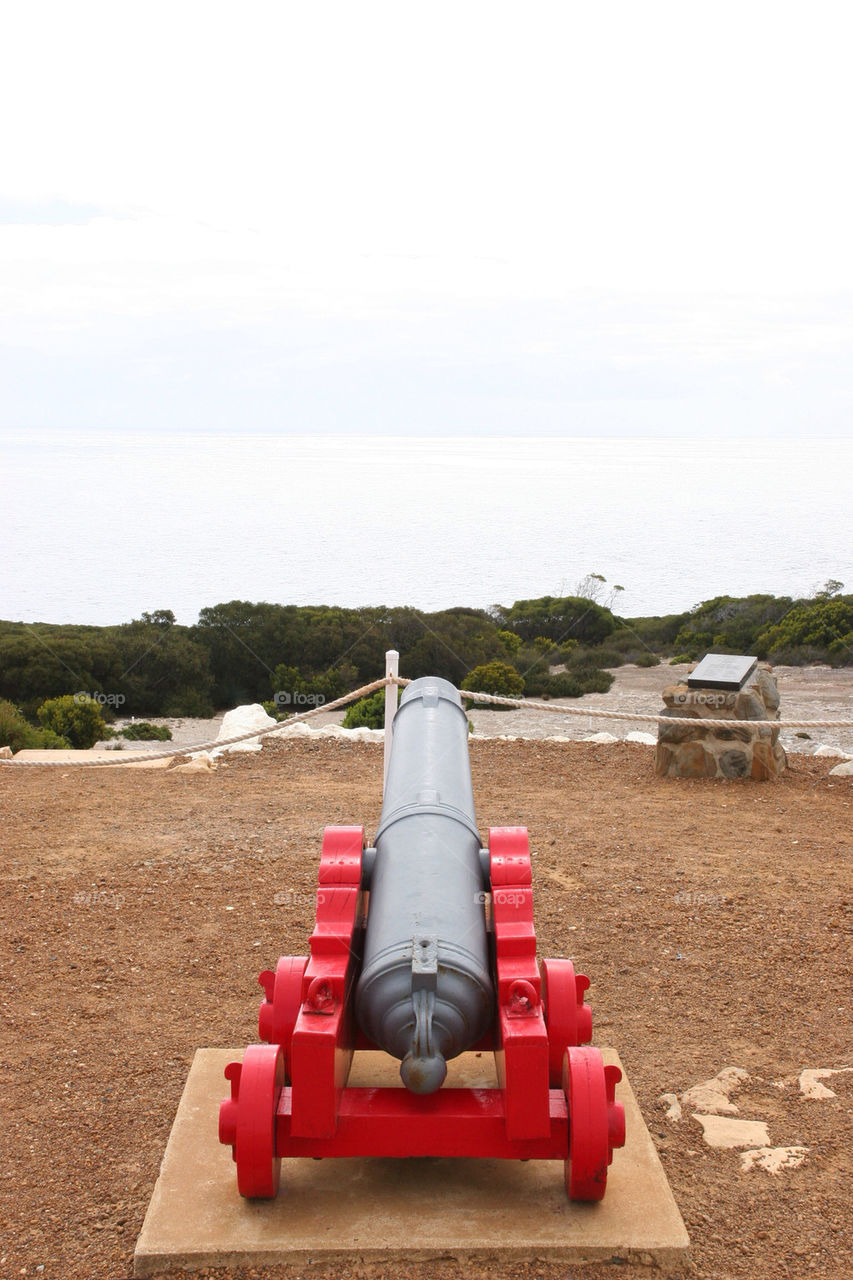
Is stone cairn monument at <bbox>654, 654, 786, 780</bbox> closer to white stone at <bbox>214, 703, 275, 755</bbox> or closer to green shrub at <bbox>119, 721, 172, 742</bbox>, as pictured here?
white stone at <bbox>214, 703, 275, 755</bbox>

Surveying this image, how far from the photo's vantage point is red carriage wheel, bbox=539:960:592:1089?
10.3ft

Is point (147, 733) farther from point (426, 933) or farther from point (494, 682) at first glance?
point (426, 933)

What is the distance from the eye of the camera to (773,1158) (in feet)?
10.2

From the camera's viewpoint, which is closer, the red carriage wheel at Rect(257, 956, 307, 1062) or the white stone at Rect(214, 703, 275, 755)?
the red carriage wheel at Rect(257, 956, 307, 1062)

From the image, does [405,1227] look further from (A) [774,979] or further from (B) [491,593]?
(B) [491,593]

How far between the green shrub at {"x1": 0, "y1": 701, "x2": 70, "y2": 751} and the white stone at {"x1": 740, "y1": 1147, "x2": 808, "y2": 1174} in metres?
7.19

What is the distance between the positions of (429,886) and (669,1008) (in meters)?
1.67

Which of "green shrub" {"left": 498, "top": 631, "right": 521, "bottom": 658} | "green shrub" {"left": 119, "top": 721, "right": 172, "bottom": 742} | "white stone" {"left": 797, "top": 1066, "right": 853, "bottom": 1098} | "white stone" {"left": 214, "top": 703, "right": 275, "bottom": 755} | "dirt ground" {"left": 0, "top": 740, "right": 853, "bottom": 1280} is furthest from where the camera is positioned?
"green shrub" {"left": 498, "top": 631, "right": 521, "bottom": 658}

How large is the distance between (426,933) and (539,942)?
212 cm

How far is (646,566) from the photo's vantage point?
976 inches

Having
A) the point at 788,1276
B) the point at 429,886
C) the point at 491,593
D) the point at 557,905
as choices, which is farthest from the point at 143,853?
the point at 491,593

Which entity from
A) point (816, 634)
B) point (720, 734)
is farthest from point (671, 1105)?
point (816, 634)
